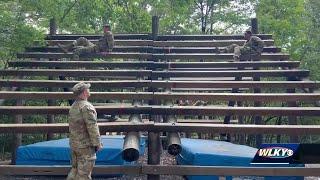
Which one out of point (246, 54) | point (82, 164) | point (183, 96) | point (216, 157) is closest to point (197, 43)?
point (246, 54)

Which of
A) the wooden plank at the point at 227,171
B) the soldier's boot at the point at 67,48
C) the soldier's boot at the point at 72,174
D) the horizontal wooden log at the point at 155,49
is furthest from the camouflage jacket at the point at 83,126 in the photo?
the horizontal wooden log at the point at 155,49

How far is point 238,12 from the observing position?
72.0ft

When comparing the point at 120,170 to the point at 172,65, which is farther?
the point at 172,65

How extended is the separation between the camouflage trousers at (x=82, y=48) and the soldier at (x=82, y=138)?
5.43m

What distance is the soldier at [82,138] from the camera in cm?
614

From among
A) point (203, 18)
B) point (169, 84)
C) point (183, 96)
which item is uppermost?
point (203, 18)

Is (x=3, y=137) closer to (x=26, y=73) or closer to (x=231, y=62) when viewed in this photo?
(x=26, y=73)

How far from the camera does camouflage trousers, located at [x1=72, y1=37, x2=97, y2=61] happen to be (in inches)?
454

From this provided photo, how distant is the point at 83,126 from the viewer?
246 inches

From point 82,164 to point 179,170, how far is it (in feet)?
4.51

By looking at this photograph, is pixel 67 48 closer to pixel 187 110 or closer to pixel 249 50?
pixel 249 50

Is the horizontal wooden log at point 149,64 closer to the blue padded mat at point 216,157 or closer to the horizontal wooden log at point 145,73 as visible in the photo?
the horizontal wooden log at point 145,73

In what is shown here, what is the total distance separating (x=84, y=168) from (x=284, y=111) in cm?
352

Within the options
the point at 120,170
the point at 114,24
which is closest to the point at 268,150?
the point at 120,170
